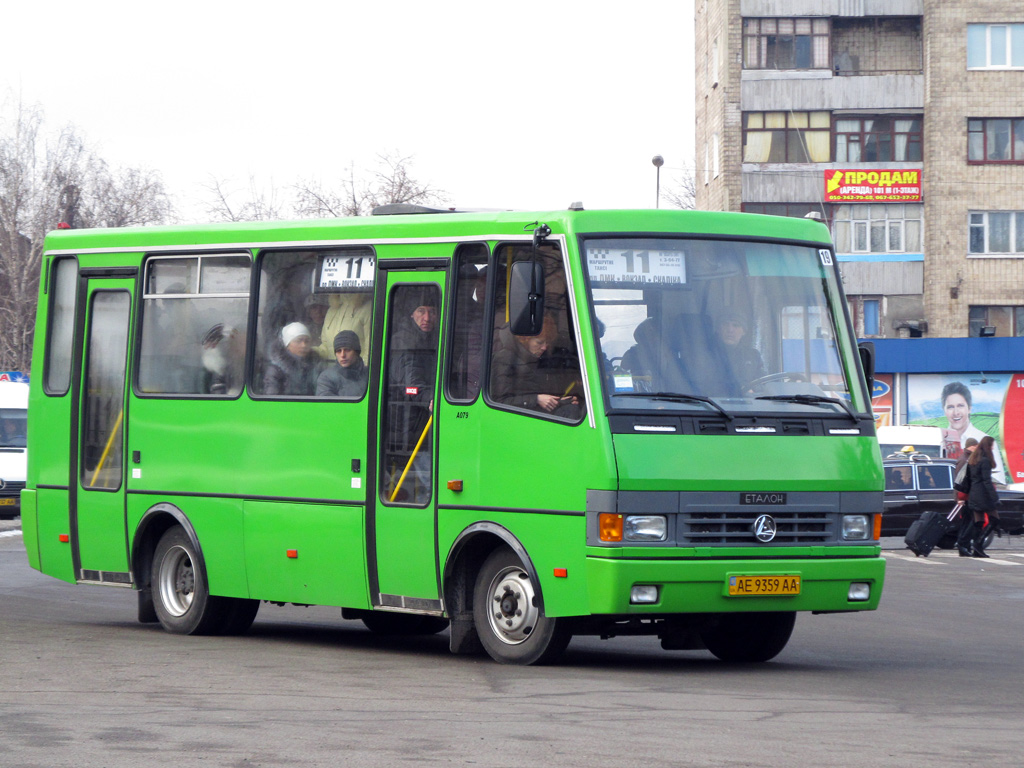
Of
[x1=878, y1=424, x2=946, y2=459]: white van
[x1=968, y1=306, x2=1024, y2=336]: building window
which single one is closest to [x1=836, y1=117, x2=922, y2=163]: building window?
[x1=968, y1=306, x2=1024, y2=336]: building window

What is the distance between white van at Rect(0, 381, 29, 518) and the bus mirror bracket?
848 inches

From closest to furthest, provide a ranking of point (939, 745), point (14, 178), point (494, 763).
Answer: point (494, 763) < point (939, 745) < point (14, 178)

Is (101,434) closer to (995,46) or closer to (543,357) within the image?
(543,357)

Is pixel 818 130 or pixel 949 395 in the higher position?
pixel 818 130

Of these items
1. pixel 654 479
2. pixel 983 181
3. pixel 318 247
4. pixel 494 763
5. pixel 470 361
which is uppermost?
pixel 983 181

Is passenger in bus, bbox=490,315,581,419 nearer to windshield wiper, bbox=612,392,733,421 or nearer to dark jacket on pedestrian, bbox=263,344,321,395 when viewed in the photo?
windshield wiper, bbox=612,392,733,421

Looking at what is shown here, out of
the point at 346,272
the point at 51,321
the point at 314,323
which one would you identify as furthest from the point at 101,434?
the point at 346,272

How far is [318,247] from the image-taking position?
1240 centimetres

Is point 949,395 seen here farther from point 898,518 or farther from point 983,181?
point 898,518

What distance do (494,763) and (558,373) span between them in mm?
3814

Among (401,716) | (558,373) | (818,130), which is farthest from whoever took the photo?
(818,130)

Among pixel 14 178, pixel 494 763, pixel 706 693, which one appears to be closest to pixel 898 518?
pixel 706 693

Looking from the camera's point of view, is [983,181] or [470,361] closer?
[470,361]

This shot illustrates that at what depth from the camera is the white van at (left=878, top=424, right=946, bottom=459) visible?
3509 centimetres
